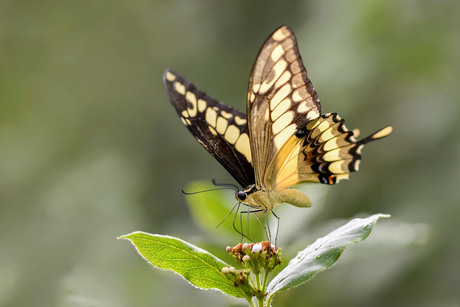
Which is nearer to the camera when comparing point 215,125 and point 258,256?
point 258,256

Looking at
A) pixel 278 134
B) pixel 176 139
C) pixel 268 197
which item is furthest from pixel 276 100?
pixel 176 139

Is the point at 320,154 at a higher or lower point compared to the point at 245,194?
higher

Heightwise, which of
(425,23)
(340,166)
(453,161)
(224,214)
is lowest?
(340,166)

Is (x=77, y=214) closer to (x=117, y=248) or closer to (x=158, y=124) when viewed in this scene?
(x=117, y=248)

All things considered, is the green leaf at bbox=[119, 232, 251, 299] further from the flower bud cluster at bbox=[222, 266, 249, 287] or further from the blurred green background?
the blurred green background

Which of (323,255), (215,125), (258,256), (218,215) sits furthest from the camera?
(218,215)

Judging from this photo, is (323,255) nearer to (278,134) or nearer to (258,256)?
(258,256)

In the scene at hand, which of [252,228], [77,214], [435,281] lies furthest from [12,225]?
[435,281]
